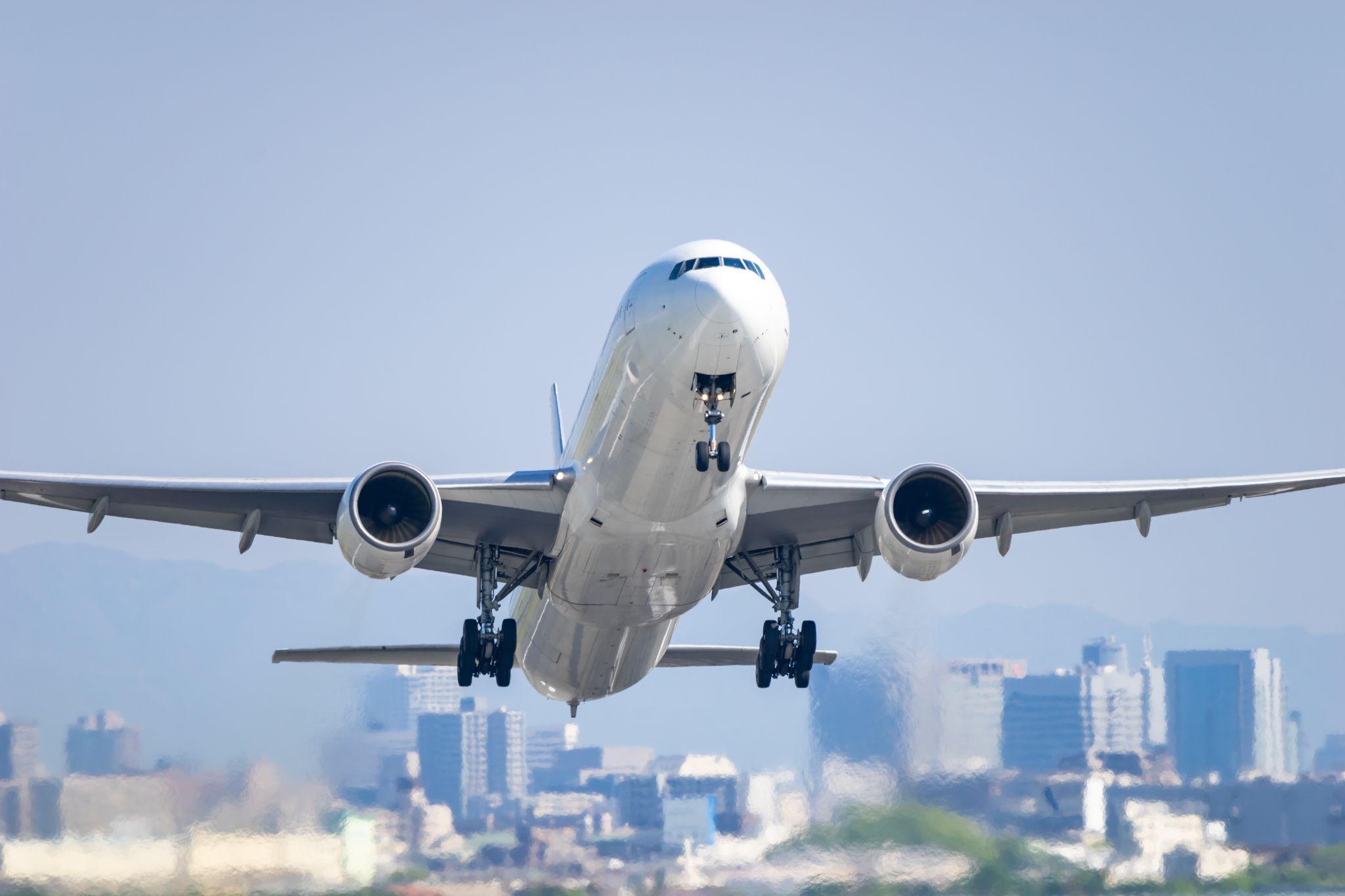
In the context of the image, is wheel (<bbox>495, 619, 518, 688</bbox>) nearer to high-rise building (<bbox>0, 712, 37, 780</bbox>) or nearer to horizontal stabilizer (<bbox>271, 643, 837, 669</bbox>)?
horizontal stabilizer (<bbox>271, 643, 837, 669</bbox>)

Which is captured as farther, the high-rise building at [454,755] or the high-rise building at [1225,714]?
the high-rise building at [1225,714]

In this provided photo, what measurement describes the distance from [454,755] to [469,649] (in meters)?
6.80

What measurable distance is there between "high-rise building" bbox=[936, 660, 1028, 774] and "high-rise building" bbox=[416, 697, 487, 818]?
8.17 metres

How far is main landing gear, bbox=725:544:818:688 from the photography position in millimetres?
24578

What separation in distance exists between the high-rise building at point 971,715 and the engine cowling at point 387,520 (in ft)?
37.9

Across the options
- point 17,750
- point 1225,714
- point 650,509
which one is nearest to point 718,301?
point 650,509

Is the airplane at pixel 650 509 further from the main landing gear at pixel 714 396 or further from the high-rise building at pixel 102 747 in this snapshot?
the high-rise building at pixel 102 747

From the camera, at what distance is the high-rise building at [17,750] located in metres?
27.9

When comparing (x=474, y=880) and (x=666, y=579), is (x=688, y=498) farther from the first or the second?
(x=474, y=880)

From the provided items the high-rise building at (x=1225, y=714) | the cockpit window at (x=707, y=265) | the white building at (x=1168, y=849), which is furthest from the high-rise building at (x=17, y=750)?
the high-rise building at (x=1225, y=714)

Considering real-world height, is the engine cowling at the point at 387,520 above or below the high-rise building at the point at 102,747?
above

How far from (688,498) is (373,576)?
4.06 metres

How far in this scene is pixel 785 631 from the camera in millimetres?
24672

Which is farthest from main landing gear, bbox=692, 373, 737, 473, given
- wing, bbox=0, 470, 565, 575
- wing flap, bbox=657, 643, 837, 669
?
wing flap, bbox=657, 643, 837, 669
